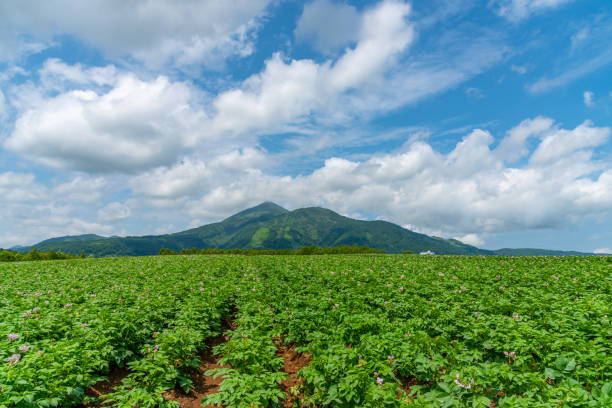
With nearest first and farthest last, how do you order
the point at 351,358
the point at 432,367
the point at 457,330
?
the point at 432,367, the point at 351,358, the point at 457,330

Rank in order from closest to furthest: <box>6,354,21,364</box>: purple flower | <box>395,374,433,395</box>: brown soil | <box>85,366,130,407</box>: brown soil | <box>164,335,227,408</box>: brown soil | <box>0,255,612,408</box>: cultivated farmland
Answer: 1. <box>0,255,612,408</box>: cultivated farmland
2. <box>6,354,21,364</box>: purple flower
3. <box>85,366,130,407</box>: brown soil
4. <box>164,335,227,408</box>: brown soil
5. <box>395,374,433,395</box>: brown soil

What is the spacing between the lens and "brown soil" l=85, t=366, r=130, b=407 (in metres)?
6.89

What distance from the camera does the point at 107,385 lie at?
24.6 ft

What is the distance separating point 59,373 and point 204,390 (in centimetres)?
381

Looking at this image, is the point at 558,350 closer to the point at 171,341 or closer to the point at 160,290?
the point at 171,341

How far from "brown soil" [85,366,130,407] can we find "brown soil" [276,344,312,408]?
14.5 feet

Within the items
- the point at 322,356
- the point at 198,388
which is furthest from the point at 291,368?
the point at 322,356

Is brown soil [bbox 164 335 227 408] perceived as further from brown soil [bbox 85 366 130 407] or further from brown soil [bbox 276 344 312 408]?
brown soil [bbox 276 344 312 408]

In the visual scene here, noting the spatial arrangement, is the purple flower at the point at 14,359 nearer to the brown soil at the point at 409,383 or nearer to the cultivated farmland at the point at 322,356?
the cultivated farmland at the point at 322,356

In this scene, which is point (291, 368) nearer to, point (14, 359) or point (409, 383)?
point (409, 383)

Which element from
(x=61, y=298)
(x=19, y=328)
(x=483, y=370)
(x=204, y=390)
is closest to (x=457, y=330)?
(x=483, y=370)

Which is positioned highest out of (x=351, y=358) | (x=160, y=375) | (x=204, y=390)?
(x=351, y=358)

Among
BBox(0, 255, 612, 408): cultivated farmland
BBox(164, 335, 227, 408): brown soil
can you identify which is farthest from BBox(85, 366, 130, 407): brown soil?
BBox(164, 335, 227, 408): brown soil

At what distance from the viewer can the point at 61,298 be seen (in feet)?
41.7
